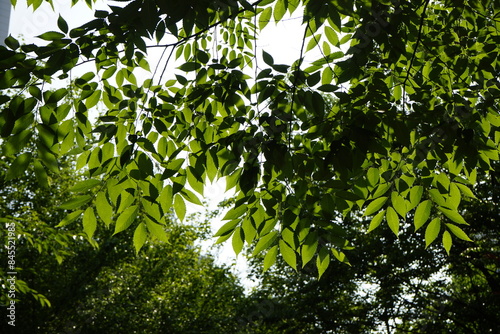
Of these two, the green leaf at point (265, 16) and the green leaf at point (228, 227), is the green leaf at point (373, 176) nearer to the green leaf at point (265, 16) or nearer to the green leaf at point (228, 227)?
the green leaf at point (228, 227)

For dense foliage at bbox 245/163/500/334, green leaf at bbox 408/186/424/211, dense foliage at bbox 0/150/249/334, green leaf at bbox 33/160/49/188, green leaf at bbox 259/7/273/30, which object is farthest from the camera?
dense foliage at bbox 0/150/249/334

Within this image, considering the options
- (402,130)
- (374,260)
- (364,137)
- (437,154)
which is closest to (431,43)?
(437,154)

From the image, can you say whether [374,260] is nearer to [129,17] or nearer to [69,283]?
[69,283]

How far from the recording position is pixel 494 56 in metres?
3.02

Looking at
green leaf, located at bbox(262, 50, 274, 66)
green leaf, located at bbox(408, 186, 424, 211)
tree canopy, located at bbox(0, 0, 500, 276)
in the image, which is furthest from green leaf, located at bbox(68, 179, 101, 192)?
green leaf, located at bbox(408, 186, 424, 211)

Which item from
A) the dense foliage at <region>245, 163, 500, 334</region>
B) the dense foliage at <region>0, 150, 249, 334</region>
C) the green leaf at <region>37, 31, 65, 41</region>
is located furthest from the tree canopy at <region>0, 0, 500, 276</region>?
the dense foliage at <region>0, 150, 249, 334</region>

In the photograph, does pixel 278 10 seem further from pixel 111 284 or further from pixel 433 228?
pixel 111 284

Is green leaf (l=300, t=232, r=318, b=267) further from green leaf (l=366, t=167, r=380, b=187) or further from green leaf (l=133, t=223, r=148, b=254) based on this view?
green leaf (l=133, t=223, r=148, b=254)

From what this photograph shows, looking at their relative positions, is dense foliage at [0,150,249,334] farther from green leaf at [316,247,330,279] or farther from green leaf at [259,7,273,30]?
green leaf at [316,247,330,279]

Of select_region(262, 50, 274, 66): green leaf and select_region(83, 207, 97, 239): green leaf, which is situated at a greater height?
select_region(262, 50, 274, 66): green leaf

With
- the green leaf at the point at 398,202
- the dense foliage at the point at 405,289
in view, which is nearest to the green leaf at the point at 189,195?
the green leaf at the point at 398,202

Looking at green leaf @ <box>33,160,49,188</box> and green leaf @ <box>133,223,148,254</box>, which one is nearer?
green leaf @ <box>33,160,49,188</box>

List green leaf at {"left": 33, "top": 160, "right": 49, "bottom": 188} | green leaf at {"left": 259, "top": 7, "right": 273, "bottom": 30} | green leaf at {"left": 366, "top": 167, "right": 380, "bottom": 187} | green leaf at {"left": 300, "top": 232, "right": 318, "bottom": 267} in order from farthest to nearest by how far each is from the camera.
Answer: green leaf at {"left": 259, "top": 7, "right": 273, "bottom": 30}
green leaf at {"left": 366, "top": 167, "right": 380, "bottom": 187}
green leaf at {"left": 300, "top": 232, "right": 318, "bottom": 267}
green leaf at {"left": 33, "top": 160, "right": 49, "bottom": 188}

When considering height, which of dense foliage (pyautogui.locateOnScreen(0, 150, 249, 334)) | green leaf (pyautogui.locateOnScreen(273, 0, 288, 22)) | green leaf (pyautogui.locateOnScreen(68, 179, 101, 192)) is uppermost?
dense foliage (pyautogui.locateOnScreen(0, 150, 249, 334))
